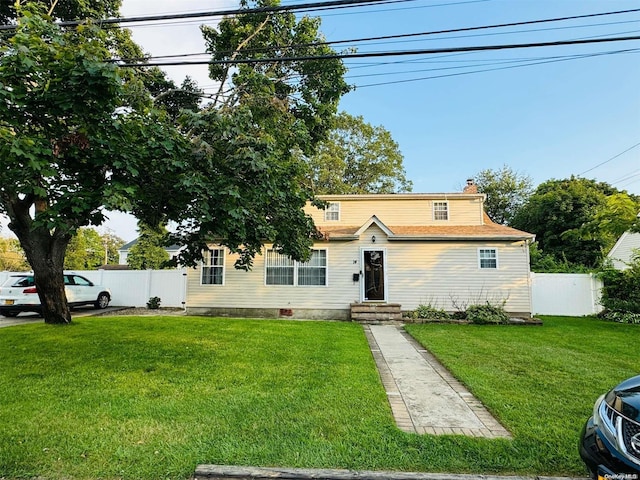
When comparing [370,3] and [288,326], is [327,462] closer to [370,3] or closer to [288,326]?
[370,3]

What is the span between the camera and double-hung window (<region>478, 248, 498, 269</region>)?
12.3 m

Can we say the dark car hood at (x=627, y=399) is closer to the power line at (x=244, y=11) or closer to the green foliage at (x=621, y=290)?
the power line at (x=244, y=11)

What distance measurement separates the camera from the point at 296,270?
512 inches

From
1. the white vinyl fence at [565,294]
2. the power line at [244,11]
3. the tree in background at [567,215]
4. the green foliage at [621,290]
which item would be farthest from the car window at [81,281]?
the tree in background at [567,215]

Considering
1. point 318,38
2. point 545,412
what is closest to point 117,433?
point 545,412

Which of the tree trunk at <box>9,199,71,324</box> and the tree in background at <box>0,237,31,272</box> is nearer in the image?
the tree trunk at <box>9,199,71,324</box>

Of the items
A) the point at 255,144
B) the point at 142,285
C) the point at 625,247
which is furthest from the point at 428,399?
the point at 625,247

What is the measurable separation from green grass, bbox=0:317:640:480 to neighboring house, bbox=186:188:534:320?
4792mm

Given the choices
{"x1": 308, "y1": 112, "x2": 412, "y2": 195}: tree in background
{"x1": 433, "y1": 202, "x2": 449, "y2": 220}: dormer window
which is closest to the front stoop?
{"x1": 433, "y1": 202, "x2": 449, "y2": 220}: dormer window

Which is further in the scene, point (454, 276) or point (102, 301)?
point (102, 301)

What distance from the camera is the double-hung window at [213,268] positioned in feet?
43.9

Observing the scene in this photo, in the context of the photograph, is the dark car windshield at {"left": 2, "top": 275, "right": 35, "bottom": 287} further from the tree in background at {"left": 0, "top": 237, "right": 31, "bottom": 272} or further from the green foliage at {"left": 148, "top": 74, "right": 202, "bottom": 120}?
the tree in background at {"left": 0, "top": 237, "right": 31, "bottom": 272}

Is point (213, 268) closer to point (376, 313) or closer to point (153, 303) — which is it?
point (153, 303)

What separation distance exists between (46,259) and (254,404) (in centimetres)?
806
